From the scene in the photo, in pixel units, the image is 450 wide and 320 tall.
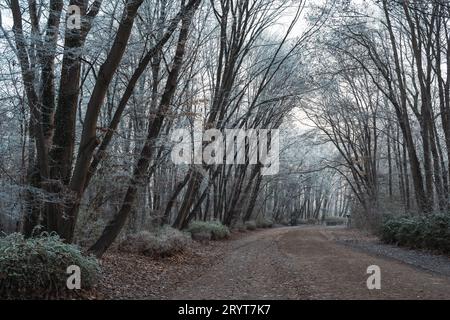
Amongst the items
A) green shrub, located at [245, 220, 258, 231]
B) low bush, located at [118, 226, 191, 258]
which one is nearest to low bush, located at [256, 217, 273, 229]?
green shrub, located at [245, 220, 258, 231]

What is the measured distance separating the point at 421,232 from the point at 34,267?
11.6 meters

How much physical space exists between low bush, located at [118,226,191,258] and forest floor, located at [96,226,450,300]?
11.9 inches

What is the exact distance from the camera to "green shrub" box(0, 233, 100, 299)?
18.0 ft

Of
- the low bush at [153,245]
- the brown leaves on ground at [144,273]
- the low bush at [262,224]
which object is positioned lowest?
the low bush at [262,224]

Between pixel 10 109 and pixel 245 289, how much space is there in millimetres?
5208

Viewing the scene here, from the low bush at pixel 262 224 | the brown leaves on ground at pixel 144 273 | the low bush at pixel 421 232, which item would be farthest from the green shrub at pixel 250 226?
the brown leaves on ground at pixel 144 273

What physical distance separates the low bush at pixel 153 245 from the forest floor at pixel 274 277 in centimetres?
30

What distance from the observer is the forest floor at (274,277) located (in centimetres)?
682

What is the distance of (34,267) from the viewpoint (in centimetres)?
564

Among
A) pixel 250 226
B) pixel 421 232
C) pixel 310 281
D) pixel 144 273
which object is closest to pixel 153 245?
pixel 144 273

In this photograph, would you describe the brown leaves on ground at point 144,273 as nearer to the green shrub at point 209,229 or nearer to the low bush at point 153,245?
the low bush at point 153,245
